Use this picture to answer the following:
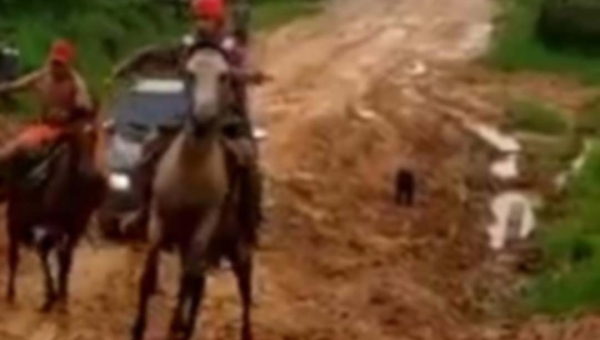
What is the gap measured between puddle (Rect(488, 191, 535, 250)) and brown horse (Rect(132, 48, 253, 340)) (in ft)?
23.9

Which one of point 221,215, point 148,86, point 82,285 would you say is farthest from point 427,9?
point 221,215

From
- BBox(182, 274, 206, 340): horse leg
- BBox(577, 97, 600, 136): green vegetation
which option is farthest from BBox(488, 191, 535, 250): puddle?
BBox(182, 274, 206, 340): horse leg

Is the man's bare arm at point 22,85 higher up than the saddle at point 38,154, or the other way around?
the man's bare arm at point 22,85

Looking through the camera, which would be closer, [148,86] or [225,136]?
[225,136]

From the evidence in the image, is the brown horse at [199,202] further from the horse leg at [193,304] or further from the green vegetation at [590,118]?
the green vegetation at [590,118]

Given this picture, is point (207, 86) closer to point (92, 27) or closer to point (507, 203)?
point (507, 203)

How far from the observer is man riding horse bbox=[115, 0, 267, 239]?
15602mm

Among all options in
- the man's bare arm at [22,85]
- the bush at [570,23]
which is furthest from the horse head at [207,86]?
the bush at [570,23]

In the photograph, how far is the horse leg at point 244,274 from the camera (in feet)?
54.2

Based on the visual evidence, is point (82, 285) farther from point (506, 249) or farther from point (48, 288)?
point (506, 249)

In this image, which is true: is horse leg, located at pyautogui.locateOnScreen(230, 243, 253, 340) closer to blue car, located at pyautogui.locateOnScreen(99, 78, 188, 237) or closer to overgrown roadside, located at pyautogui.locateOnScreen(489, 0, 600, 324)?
overgrown roadside, located at pyautogui.locateOnScreen(489, 0, 600, 324)

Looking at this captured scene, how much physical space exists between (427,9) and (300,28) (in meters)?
3.29

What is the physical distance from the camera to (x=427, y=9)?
3934 centimetres

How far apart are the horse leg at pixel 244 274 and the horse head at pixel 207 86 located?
4.65 ft
